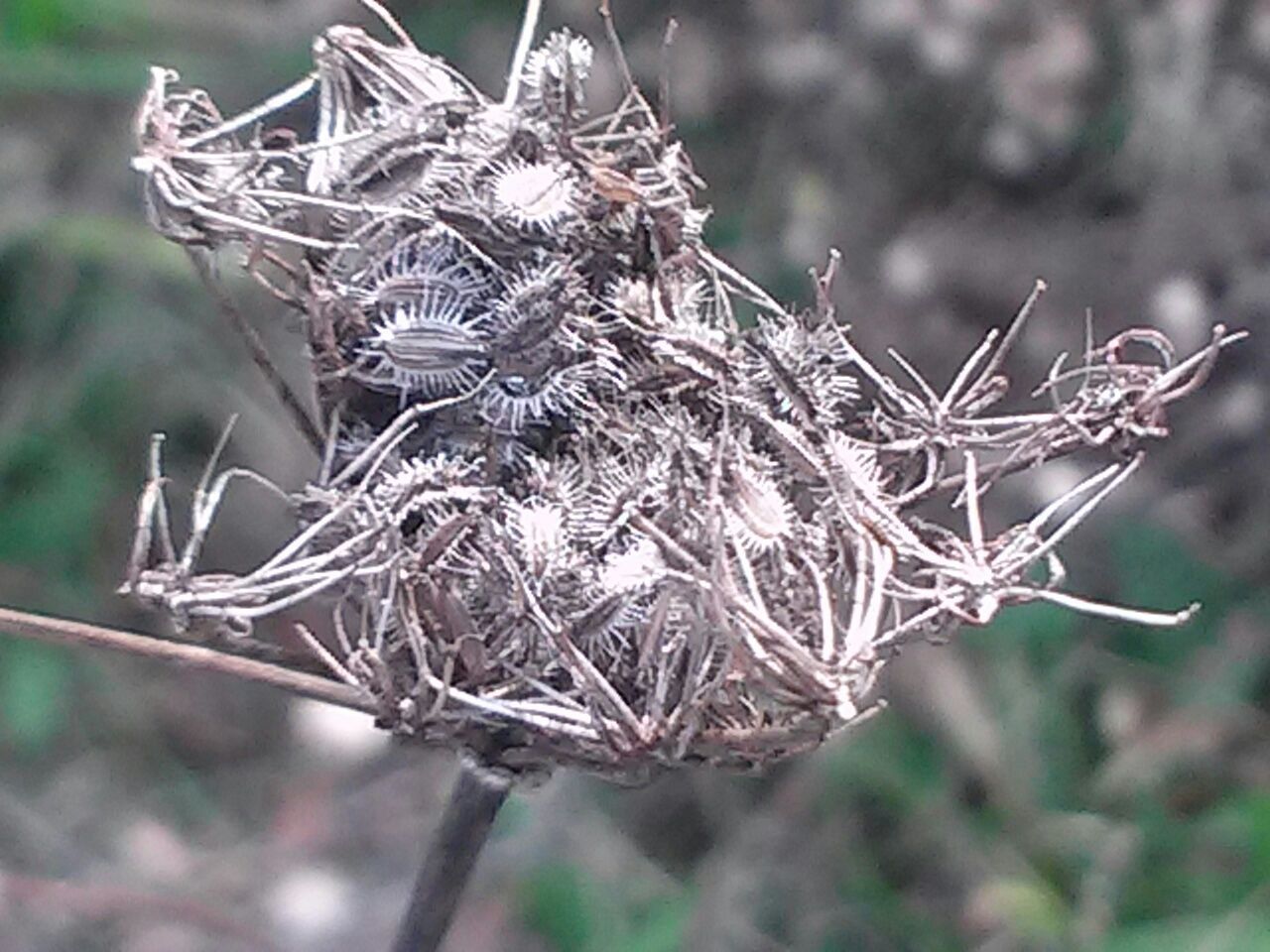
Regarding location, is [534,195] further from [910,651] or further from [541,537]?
[910,651]

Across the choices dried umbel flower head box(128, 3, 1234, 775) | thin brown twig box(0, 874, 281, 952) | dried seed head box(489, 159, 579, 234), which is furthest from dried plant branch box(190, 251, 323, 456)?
thin brown twig box(0, 874, 281, 952)

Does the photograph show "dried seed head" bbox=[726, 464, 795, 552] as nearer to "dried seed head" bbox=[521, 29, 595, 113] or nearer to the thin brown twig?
"dried seed head" bbox=[521, 29, 595, 113]

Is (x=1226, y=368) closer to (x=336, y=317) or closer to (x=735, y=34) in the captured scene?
(x=735, y=34)

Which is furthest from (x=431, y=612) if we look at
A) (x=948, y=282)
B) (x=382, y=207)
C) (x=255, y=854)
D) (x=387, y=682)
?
(x=255, y=854)

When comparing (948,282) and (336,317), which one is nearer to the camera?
(336,317)

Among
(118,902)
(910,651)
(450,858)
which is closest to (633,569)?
(450,858)
